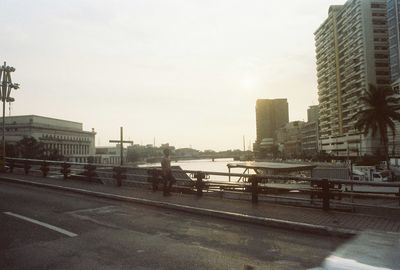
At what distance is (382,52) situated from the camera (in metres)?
112

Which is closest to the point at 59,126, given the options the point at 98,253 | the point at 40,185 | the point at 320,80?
the point at 320,80

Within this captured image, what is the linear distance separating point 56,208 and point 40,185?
677 centimetres

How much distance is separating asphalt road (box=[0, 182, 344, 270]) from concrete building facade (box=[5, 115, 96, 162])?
5341 inches

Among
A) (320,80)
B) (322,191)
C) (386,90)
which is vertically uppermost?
(320,80)

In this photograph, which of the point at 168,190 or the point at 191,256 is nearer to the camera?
the point at 191,256

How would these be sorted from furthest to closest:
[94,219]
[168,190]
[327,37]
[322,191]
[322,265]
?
[327,37]
[168,190]
[322,191]
[94,219]
[322,265]

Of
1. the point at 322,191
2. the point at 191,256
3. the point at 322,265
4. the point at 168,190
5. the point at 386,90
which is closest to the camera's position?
the point at 322,265

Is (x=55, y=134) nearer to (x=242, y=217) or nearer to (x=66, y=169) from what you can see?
(x=66, y=169)

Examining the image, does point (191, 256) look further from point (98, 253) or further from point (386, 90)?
point (386, 90)

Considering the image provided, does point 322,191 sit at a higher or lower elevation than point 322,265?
higher

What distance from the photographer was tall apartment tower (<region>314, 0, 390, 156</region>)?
4387 inches

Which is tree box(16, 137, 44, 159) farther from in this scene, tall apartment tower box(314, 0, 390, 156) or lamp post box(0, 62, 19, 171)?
tall apartment tower box(314, 0, 390, 156)

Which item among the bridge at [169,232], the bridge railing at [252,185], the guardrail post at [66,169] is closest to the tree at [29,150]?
the bridge railing at [252,185]

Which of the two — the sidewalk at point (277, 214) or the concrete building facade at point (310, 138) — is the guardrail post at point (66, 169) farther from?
the concrete building facade at point (310, 138)
